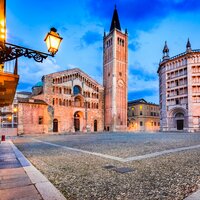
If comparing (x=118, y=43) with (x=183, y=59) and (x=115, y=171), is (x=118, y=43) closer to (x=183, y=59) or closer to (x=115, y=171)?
(x=183, y=59)

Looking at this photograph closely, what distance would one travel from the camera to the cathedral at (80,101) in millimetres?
37750

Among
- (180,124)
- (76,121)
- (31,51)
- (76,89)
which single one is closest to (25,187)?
(31,51)

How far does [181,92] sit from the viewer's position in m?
46.0

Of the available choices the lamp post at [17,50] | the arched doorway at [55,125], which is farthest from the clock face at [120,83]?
the lamp post at [17,50]

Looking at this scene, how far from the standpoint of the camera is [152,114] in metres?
72.6

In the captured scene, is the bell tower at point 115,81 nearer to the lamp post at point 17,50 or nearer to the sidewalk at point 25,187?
the lamp post at point 17,50

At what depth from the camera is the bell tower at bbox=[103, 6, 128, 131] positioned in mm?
49812

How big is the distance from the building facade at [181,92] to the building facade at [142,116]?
19.4 m

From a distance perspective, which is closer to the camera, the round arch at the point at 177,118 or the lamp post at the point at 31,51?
the lamp post at the point at 31,51

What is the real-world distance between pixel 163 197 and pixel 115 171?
2476mm

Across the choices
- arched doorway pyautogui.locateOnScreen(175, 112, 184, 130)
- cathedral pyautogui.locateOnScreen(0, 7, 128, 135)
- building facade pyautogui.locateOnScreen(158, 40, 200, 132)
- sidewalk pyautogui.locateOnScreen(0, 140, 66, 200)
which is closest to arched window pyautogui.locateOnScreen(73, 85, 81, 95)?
cathedral pyautogui.locateOnScreen(0, 7, 128, 135)

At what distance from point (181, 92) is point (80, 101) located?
26665 mm

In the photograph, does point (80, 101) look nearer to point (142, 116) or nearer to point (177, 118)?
point (177, 118)

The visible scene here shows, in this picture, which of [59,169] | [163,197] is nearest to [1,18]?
[59,169]
